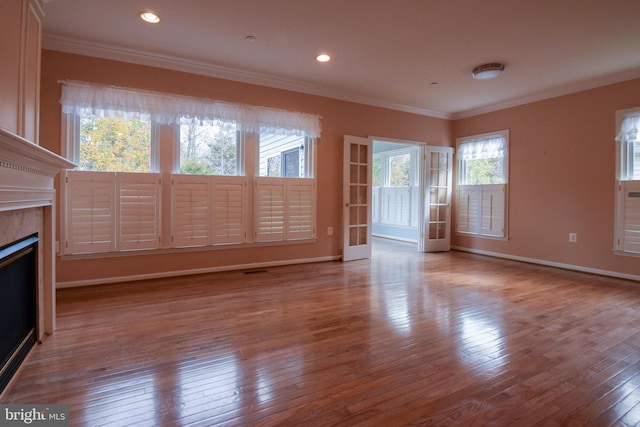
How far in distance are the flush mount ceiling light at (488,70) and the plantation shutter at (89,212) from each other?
4418mm

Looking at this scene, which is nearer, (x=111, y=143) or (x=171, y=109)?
(x=111, y=143)

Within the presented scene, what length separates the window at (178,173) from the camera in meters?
3.44

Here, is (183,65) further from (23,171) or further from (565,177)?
(565,177)

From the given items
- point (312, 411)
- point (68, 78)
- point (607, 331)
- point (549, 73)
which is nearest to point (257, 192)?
point (68, 78)

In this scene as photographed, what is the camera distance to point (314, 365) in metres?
1.93

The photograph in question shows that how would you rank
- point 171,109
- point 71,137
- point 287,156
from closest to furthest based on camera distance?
point 71,137 → point 171,109 → point 287,156

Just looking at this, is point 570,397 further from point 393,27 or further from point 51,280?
point 51,280

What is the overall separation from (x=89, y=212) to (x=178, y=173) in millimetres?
997

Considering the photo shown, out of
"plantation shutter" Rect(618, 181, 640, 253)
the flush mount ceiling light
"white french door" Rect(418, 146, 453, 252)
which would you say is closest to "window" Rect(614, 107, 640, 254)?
"plantation shutter" Rect(618, 181, 640, 253)

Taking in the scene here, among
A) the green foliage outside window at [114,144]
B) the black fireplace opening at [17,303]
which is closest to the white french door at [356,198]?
the green foliage outside window at [114,144]

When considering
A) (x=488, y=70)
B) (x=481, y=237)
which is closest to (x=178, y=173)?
(x=488, y=70)

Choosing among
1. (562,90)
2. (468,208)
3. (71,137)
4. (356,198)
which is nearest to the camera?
(71,137)

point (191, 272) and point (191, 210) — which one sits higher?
point (191, 210)

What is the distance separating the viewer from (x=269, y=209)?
445 cm
